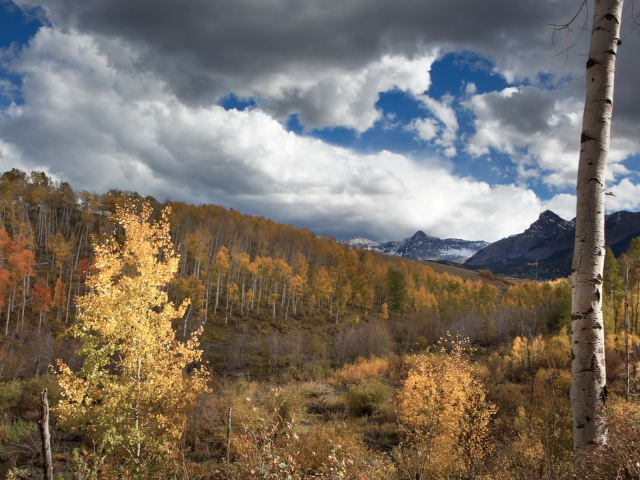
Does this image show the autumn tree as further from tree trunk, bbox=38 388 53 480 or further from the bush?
the bush

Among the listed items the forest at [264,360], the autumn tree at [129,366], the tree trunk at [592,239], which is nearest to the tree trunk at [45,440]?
the forest at [264,360]

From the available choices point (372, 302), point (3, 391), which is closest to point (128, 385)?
point (3, 391)

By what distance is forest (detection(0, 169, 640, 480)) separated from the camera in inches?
249

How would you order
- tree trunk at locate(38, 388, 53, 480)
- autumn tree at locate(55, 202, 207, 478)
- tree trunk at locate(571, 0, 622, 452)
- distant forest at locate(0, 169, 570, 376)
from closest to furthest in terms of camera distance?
tree trunk at locate(38, 388, 53, 480) < tree trunk at locate(571, 0, 622, 452) < autumn tree at locate(55, 202, 207, 478) < distant forest at locate(0, 169, 570, 376)

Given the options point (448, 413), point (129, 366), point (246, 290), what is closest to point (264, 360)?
point (246, 290)

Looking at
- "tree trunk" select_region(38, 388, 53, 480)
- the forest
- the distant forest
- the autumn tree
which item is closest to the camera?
"tree trunk" select_region(38, 388, 53, 480)

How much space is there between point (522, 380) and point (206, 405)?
26.3 m

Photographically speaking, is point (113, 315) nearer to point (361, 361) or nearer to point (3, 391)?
point (3, 391)

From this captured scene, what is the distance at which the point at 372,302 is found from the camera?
77.6m

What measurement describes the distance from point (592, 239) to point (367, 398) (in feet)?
82.3

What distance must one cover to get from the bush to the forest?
0.52 feet

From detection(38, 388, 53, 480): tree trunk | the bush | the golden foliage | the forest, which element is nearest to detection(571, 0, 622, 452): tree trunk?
the forest

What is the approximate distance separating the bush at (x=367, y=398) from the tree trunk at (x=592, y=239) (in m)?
23.9

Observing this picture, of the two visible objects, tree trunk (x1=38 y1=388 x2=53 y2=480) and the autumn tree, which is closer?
tree trunk (x1=38 y1=388 x2=53 y2=480)
